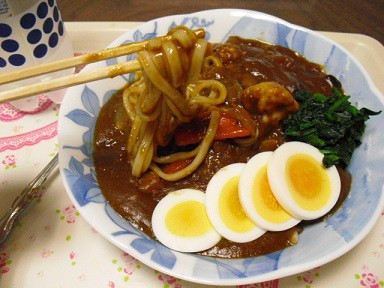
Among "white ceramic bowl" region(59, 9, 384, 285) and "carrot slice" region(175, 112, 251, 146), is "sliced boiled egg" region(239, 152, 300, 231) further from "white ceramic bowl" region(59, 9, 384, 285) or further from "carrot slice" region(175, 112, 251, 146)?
"carrot slice" region(175, 112, 251, 146)

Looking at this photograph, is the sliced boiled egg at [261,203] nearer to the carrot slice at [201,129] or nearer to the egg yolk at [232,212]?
the egg yolk at [232,212]

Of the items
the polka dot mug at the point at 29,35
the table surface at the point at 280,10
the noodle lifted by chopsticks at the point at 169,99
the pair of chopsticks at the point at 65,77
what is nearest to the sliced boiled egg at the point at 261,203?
the noodle lifted by chopsticks at the point at 169,99

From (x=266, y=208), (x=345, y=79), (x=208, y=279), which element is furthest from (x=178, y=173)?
(x=345, y=79)

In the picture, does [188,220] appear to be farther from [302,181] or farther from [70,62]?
[70,62]

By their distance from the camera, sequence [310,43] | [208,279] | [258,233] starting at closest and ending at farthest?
[208,279] < [258,233] < [310,43]

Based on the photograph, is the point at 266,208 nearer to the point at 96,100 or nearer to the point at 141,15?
the point at 96,100

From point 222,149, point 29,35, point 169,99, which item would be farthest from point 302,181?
point 29,35
